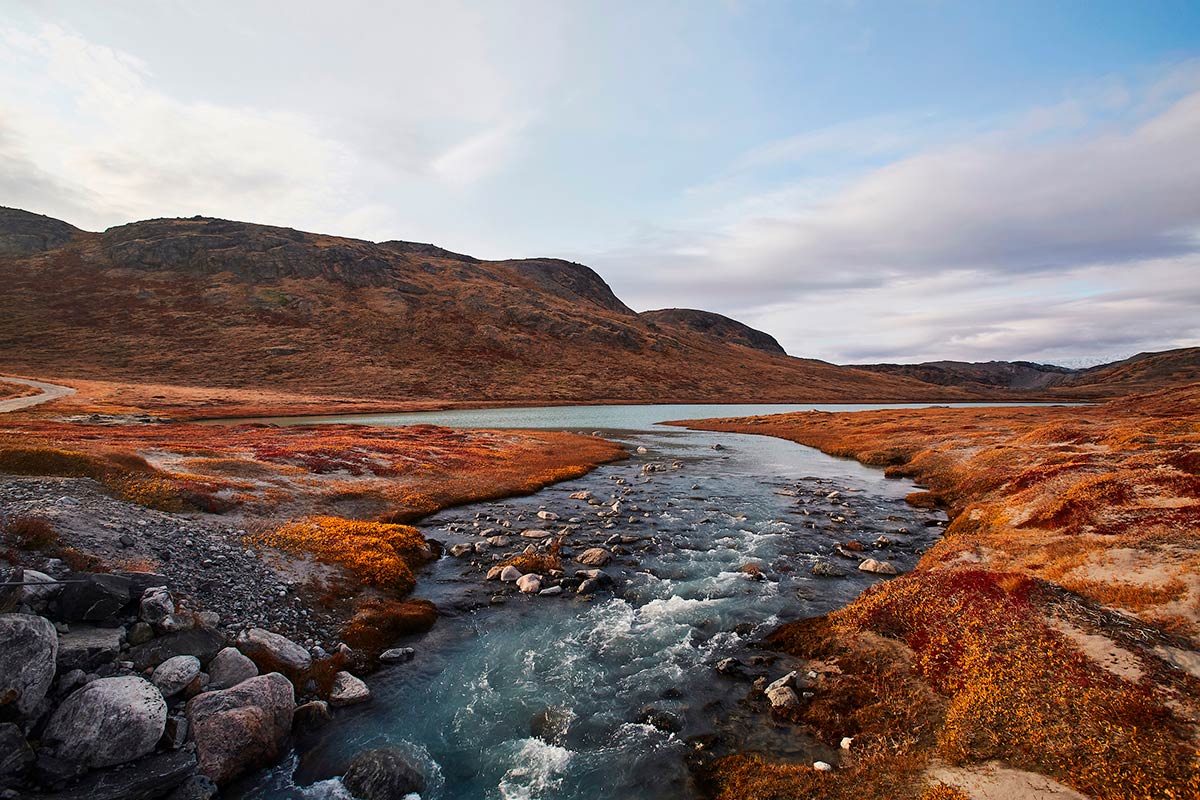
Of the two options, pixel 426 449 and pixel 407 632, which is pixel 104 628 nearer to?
pixel 407 632

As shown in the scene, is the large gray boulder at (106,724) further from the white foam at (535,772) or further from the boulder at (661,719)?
the boulder at (661,719)

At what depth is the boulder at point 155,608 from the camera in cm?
1418

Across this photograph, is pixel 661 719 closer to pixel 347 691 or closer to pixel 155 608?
pixel 347 691

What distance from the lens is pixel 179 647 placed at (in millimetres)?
13812

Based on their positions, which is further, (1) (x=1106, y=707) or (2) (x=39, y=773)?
(1) (x=1106, y=707)

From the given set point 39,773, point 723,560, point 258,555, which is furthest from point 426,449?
point 39,773

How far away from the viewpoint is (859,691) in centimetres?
1401

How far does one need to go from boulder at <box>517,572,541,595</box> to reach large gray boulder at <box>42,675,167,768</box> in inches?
493

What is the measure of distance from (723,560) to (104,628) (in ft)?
74.4

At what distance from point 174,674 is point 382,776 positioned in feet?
19.1

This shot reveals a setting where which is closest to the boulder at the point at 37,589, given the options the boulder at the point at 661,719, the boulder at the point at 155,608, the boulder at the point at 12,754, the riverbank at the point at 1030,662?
the boulder at the point at 155,608

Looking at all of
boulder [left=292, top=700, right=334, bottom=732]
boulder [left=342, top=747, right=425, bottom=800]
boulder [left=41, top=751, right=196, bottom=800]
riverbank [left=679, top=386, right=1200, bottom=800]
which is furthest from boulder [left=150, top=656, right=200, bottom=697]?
riverbank [left=679, top=386, right=1200, bottom=800]

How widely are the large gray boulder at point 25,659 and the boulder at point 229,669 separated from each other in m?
3.07

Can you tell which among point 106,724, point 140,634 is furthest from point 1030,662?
point 140,634
